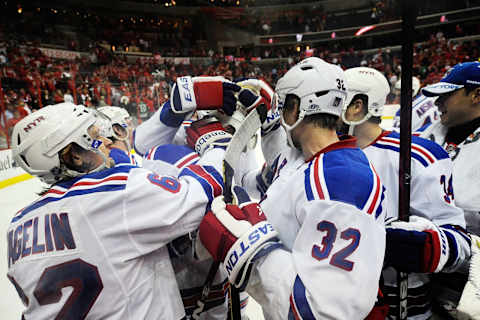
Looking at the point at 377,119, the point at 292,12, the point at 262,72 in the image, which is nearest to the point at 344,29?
the point at 292,12

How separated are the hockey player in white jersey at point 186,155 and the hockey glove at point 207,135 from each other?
16 mm

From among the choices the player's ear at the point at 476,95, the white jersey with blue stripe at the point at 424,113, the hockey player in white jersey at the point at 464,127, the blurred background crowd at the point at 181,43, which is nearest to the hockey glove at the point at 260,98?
the hockey player in white jersey at the point at 464,127

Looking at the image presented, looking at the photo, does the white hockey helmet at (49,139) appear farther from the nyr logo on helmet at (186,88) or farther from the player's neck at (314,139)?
the player's neck at (314,139)

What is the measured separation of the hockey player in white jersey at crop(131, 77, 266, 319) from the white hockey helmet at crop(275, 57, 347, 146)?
32 cm

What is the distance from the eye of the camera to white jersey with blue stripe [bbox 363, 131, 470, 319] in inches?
50.6

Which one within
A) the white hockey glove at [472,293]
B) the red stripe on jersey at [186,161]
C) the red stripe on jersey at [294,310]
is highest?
the red stripe on jersey at [186,161]

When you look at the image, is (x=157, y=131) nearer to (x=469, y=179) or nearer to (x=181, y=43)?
(x=469, y=179)

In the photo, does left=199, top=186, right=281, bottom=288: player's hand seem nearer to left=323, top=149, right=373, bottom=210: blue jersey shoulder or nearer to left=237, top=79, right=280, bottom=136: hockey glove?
left=323, top=149, right=373, bottom=210: blue jersey shoulder

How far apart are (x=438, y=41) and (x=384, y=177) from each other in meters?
19.9

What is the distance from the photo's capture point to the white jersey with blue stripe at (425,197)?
128 centimetres

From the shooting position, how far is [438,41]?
17.3 m

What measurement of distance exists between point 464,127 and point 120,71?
13365 mm

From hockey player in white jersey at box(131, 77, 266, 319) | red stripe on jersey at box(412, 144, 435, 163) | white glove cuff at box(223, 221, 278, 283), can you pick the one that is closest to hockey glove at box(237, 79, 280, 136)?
hockey player in white jersey at box(131, 77, 266, 319)

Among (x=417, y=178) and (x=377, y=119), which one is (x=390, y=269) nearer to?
(x=417, y=178)
